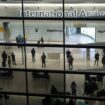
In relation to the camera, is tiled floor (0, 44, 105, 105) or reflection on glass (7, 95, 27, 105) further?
reflection on glass (7, 95, 27, 105)

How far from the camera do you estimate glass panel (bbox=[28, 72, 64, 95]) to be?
18.3m

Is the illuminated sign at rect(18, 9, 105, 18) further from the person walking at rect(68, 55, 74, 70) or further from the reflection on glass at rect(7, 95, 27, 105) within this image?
the reflection on glass at rect(7, 95, 27, 105)

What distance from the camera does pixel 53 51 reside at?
59.2 ft

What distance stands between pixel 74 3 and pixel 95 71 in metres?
3.14

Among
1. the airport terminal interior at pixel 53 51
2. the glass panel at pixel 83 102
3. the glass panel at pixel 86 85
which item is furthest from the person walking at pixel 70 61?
the glass panel at pixel 83 102

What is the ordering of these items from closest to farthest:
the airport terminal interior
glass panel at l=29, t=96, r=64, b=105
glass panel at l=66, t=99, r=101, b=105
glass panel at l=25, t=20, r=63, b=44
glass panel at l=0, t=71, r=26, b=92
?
the airport terminal interior → glass panel at l=25, t=20, r=63, b=44 → glass panel at l=66, t=99, r=101, b=105 → glass panel at l=29, t=96, r=64, b=105 → glass panel at l=0, t=71, r=26, b=92

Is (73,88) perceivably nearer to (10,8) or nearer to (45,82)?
(45,82)

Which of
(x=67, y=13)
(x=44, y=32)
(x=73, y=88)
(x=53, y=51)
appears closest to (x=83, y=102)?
(x=73, y=88)

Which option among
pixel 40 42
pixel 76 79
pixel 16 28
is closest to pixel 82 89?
pixel 76 79

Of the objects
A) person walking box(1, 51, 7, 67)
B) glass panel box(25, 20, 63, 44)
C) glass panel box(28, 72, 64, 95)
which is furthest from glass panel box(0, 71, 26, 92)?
glass panel box(25, 20, 63, 44)

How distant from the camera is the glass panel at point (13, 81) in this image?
61.1 ft

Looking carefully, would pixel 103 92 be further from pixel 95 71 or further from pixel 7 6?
pixel 7 6

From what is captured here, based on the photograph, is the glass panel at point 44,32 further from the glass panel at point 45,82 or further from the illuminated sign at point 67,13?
the glass panel at point 45,82

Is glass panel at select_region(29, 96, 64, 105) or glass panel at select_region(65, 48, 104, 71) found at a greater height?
glass panel at select_region(65, 48, 104, 71)
